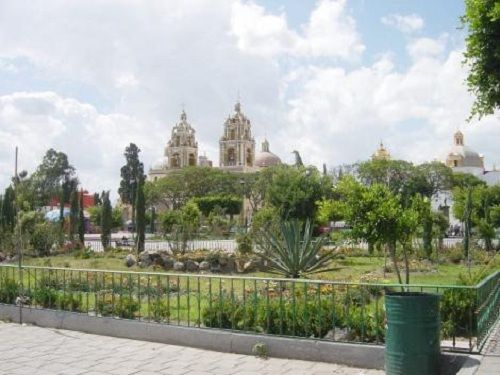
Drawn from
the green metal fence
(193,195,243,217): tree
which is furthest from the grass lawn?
(193,195,243,217): tree

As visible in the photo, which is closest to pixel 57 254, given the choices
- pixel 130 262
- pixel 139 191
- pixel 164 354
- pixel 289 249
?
pixel 139 191

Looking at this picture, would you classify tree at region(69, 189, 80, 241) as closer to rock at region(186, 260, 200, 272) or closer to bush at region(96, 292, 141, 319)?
rock at region(186, 260, 200, 272)

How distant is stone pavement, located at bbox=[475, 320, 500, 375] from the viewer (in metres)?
6.41

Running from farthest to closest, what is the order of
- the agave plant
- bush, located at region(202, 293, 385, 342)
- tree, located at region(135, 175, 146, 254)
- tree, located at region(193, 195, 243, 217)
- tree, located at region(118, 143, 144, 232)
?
1. tree, located at region(118, 143, 144, 232)
2. tree, located at region(193, 195, 243, 217)
3. tree, located at region(135, 175, 146, 254)
4. the agave plant
5. bush, located at region(202, 293, 385, 342)

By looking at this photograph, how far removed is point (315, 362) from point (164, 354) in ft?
7.09

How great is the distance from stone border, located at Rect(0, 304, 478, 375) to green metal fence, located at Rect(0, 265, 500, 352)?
150mm

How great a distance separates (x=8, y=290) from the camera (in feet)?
39.2

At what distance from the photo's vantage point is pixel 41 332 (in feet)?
34.6

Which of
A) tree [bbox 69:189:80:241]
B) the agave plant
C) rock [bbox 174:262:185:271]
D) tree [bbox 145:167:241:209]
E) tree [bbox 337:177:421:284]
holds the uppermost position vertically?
tree [bbox 145:167:241:209]

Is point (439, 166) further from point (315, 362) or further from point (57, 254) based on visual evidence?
point (315, 362)

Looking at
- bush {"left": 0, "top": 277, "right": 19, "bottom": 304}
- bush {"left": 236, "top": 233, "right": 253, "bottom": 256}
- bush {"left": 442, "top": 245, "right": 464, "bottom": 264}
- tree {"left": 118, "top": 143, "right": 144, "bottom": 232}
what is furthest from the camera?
tree {"left": 118, "top": 143, "right": 144, "bottom": 232}

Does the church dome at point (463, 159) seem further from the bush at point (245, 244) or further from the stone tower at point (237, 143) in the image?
the bush at point (245, 244)

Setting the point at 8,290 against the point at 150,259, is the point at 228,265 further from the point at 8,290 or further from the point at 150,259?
the point at 8,290

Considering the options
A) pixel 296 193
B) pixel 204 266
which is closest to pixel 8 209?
pixel 296 193
